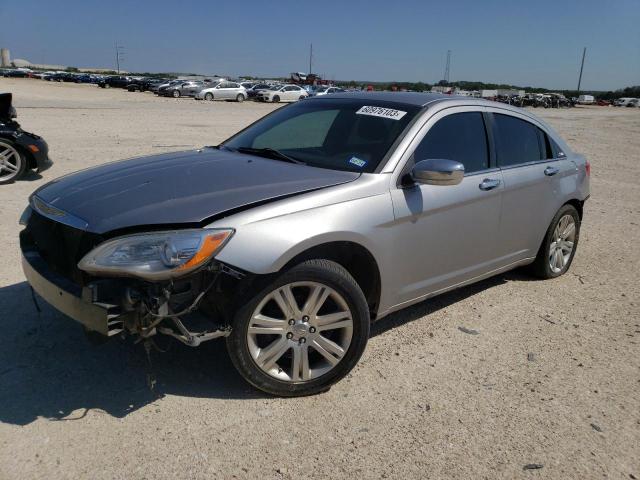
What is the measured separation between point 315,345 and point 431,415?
734 mm

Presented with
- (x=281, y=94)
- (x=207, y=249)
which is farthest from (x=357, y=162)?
(x=281, y=94)

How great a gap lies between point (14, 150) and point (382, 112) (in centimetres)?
634

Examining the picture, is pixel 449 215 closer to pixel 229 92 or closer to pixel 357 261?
pixel 357 261

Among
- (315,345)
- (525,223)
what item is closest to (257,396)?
(315,345)

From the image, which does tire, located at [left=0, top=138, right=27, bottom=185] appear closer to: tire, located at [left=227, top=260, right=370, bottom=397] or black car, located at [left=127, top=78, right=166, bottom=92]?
tire, located at [left=227, top=260, right=370, bottom=397]

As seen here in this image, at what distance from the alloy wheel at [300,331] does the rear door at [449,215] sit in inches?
21.1

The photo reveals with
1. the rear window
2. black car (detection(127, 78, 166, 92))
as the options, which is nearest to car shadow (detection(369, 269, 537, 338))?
the rear window

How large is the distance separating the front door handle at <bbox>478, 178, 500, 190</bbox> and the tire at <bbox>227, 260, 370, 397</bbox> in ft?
4.76

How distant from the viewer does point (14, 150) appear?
8062mm

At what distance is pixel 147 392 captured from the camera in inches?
123

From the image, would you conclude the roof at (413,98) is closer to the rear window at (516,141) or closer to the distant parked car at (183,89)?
the rear window at (516,141)

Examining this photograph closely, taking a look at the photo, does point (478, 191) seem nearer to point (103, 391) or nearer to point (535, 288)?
point (535, 288)

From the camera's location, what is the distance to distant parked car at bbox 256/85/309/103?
4428cm

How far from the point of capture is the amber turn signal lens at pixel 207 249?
264cm
